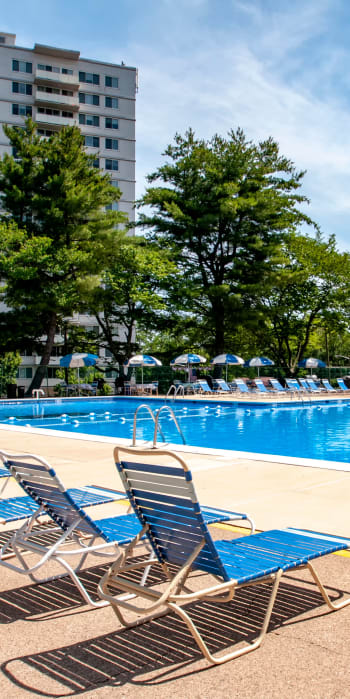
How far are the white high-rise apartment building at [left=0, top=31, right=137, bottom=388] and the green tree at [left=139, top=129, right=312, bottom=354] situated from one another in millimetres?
Result: 19528

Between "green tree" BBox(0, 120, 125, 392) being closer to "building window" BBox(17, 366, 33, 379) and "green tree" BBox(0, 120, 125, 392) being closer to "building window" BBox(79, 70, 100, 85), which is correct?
"building window" BBox(17, 366, 33, 379)

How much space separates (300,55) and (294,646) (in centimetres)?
1726

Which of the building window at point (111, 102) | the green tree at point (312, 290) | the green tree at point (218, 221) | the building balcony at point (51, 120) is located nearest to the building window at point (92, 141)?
the building balcony at point (51, 120)

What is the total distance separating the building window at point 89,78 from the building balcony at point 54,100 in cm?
289

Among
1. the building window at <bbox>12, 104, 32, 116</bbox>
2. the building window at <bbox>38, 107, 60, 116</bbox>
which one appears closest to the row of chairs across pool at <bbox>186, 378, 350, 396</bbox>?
the building window at <bbox>38, 107, 60, 116</bbox>

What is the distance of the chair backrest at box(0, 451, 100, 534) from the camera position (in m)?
3.80

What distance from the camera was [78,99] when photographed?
202ft


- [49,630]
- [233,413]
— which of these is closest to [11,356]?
[233,413]

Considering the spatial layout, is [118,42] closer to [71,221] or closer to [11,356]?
[71,221]

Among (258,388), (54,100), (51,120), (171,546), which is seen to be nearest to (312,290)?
(258,388)

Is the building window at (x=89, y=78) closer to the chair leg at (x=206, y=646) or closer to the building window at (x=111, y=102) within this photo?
the building window at (x=111, y=102)

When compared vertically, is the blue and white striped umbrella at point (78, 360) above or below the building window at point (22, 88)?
below

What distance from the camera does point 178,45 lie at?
17500mm

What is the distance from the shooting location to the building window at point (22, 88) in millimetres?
59562
